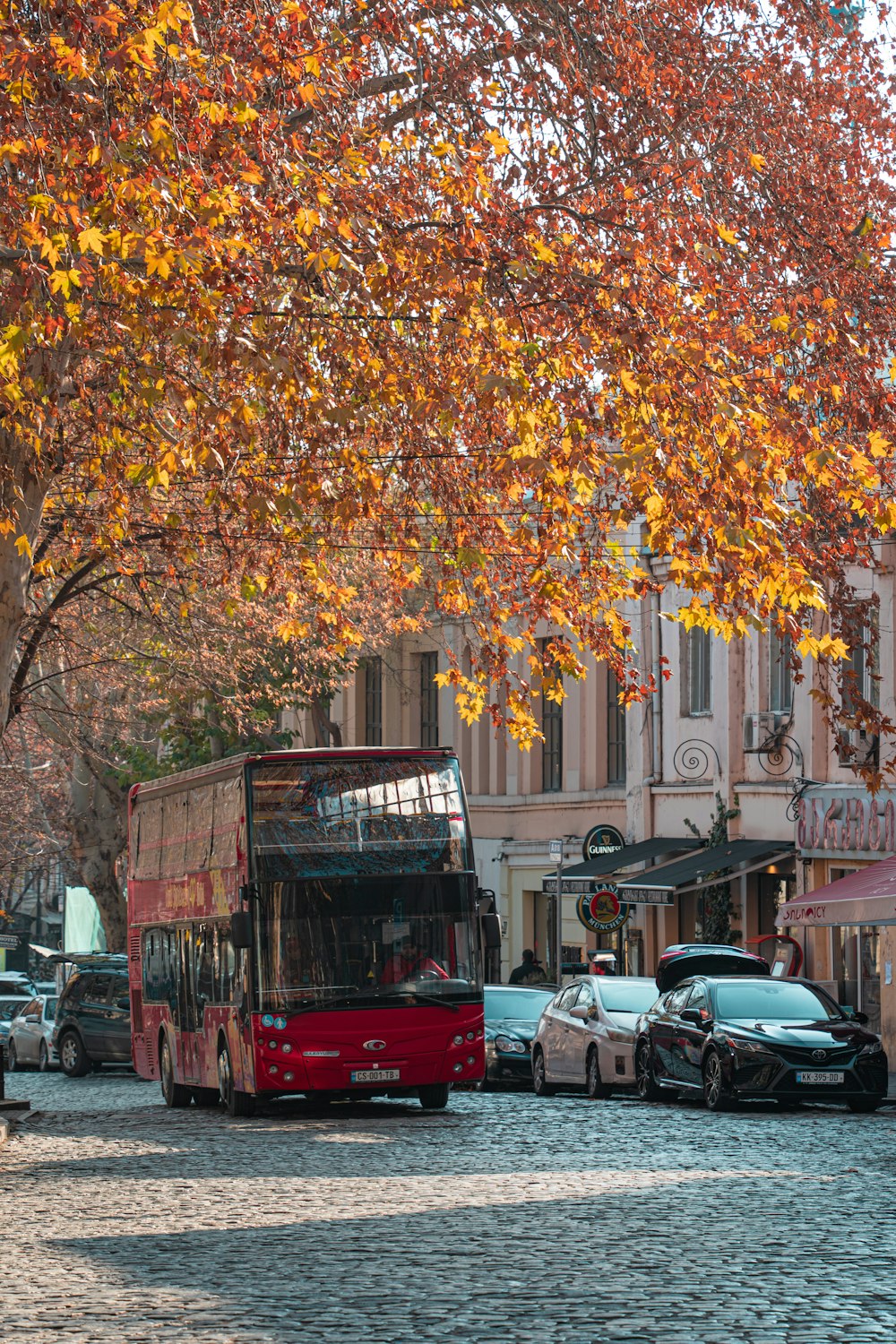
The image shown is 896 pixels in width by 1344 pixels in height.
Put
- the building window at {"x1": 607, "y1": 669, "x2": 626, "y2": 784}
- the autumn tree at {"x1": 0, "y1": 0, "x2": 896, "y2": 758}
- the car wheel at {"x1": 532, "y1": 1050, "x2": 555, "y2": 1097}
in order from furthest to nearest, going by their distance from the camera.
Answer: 1. the building window at {"x1": 607, "y1": 669, "x2": 626, "y2": 784}
2. the car wheel at {"x1": 532, "y1": 1050, "x2": 555, "y2": 1097}
3. the autumn tree at {"x1": 0, "y1": 0, "x2": 896, "y2": 758}

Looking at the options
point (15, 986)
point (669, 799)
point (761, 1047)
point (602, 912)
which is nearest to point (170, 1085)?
point (761, 1047)

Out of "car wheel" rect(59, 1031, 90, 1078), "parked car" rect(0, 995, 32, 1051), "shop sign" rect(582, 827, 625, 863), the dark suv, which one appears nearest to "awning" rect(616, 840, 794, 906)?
"shop sign" rect(582, 827, 625, 863)

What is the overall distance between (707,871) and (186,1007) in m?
11.7

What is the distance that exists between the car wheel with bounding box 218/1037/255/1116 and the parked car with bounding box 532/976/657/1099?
16.1 feet

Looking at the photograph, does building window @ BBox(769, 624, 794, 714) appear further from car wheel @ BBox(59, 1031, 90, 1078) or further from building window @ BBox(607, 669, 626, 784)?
car wheel @ BBox(59, 1031, 90, 1078)

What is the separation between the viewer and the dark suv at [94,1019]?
39094mm

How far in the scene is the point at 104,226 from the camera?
1406 cm

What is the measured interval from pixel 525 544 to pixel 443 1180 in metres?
6.92

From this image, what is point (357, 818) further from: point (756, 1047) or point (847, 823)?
point (847, 823)

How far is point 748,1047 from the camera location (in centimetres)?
2233

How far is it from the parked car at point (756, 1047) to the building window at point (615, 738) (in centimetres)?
1715

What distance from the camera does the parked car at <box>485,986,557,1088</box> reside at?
2991cm

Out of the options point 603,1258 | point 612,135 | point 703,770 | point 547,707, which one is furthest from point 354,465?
point 547,707

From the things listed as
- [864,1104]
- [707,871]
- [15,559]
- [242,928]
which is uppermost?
[15,559]
